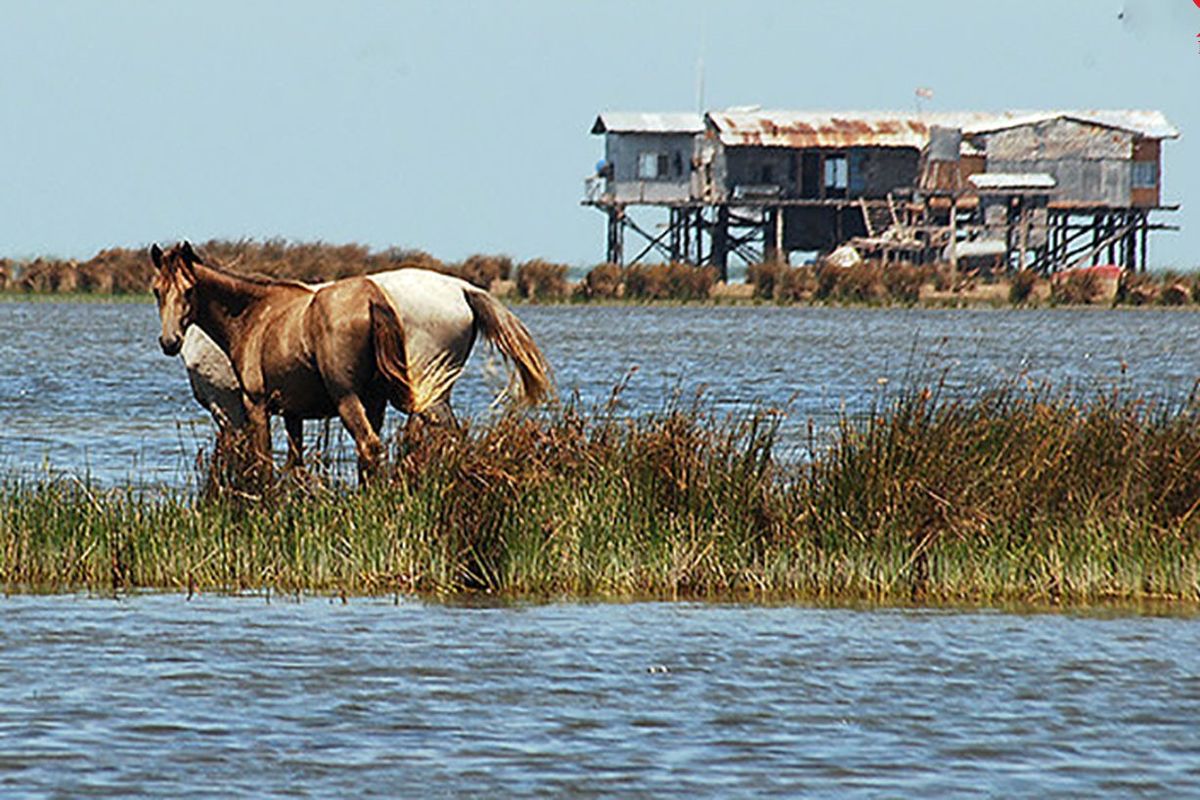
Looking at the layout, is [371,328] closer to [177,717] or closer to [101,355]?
[177,717]

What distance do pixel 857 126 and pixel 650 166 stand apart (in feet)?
28.4

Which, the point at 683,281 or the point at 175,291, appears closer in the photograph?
the point at 175,291

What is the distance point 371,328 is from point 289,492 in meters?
1.97

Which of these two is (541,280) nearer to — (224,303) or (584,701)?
(224,303)

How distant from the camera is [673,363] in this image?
5122 centimetres

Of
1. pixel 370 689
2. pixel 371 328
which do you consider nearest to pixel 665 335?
pixel 371 328

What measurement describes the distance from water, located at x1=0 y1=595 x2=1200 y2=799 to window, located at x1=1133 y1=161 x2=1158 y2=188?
→ 86.4 metres

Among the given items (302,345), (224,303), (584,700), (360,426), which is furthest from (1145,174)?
(584,700)

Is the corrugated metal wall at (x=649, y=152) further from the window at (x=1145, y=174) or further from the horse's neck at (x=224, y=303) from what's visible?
the horse's neck at (x=224, y=303)

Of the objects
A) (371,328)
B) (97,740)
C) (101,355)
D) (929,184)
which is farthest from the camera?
(929,184)

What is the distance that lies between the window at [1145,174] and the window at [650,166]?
19.6 m

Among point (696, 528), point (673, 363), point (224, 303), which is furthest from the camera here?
point (673, 363)

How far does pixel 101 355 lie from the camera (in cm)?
5312

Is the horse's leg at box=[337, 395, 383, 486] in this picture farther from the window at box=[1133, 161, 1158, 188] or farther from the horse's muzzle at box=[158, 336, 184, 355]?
the window at box=[1133, 161, 1158, 188]
